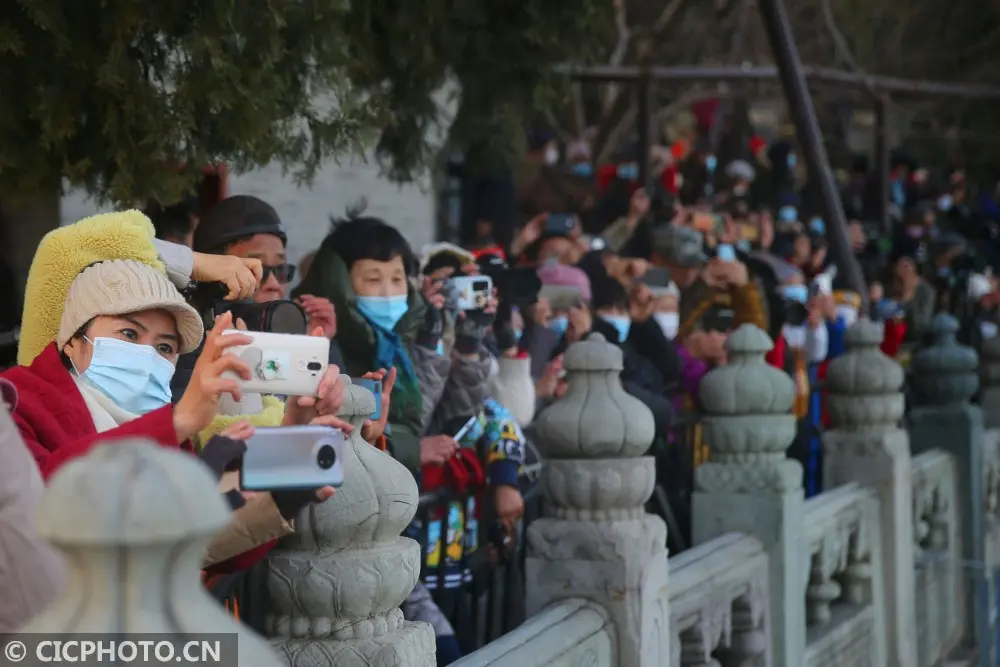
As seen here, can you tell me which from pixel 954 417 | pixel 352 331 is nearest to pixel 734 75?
pixel 954 417

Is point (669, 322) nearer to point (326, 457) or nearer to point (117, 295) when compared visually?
point (117, 295)

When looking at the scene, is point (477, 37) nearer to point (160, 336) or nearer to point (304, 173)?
point (304, 173)

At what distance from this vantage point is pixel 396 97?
23.2ft

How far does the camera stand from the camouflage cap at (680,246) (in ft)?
28.8

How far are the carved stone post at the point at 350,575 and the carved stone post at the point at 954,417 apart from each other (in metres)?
7.35

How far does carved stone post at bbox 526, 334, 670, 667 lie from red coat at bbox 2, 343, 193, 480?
1.46m

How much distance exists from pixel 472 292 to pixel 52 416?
2.83 metres

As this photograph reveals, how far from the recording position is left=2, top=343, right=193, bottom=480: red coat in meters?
3.03

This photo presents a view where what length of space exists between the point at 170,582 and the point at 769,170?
13961mm

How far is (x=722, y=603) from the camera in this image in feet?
17.9

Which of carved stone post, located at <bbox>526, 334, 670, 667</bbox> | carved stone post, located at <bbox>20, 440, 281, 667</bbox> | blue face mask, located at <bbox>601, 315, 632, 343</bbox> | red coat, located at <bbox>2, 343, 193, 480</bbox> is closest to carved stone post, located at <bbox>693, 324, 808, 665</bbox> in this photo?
blue face mask, located at <bbox>601, 315, 632, 343</bbox>

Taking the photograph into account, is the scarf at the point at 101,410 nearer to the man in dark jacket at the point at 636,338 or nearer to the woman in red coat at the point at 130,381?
the woman in red coat at the point at 130,381

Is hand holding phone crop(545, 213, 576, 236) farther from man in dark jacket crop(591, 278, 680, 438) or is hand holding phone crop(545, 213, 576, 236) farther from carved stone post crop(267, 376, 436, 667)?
carved stone post crop(267, 376, 436, 667)

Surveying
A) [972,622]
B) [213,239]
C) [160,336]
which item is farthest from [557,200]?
[160,336]
